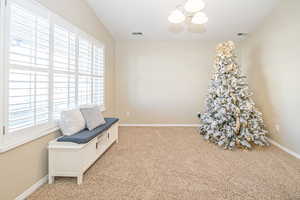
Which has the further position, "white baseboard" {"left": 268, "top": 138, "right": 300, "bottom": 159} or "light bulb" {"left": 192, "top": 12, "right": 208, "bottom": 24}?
"white baseboard" {"left": 268, "top": 138, "right": 300, "bottom": 159}

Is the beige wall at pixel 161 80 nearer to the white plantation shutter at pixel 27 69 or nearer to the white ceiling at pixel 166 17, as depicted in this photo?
the white ceiling at pixel 166 17

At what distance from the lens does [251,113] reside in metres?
3.67

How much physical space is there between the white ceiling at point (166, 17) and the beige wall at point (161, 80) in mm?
426

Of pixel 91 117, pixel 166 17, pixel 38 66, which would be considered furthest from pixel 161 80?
pixel 38 66

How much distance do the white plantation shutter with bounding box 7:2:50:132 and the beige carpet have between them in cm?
92

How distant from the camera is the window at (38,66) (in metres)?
1.84

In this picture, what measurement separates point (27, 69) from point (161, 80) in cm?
391

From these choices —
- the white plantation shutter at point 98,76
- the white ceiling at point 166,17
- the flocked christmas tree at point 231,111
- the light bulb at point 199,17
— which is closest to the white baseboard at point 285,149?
the flocked christmas tree at point 231,111

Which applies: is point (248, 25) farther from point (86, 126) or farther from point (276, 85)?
point (86, 126)

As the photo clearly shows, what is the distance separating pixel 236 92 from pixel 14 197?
3.90 meters

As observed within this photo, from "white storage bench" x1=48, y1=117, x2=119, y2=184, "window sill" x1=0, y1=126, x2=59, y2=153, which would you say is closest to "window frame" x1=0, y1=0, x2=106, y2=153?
"window sill" x1=0, y1=126, x2=59, y2=153

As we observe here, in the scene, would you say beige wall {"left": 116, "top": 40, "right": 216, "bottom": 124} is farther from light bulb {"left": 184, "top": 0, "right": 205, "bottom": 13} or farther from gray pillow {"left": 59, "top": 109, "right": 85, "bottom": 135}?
light bulb {"left": 184, "top": 0, "right": 205, "bottom": 13}

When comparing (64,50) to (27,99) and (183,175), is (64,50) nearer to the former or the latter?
(27,99)

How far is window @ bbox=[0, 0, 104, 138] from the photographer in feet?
6.05
